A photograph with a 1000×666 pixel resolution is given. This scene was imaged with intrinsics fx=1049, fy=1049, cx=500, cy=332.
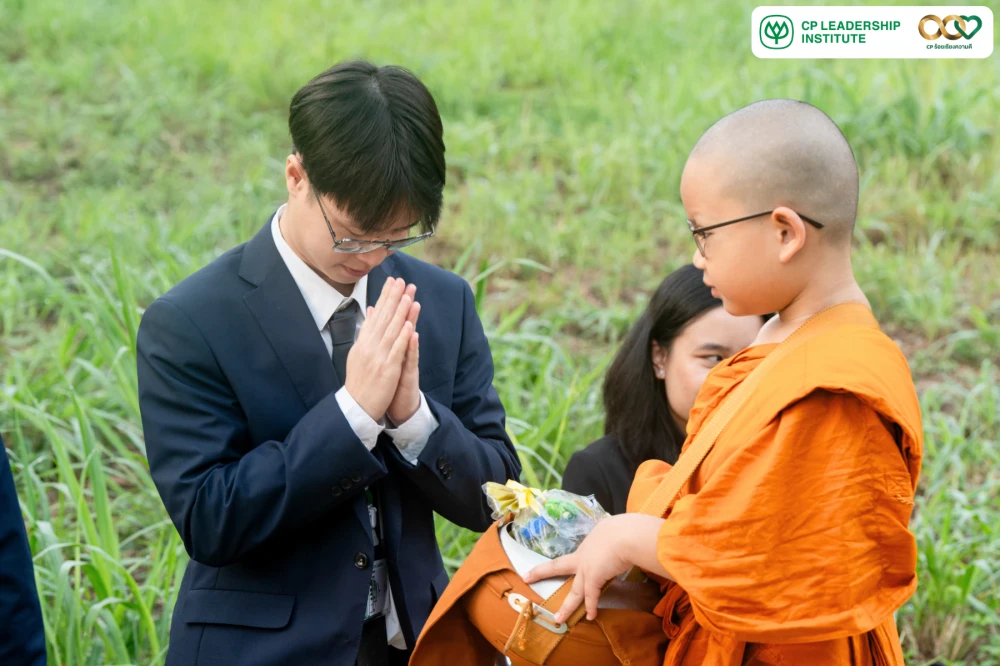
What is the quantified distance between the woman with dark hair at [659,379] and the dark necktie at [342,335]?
924 mm

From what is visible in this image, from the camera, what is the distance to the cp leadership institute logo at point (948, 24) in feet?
18.8

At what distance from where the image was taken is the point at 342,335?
2.06 meters

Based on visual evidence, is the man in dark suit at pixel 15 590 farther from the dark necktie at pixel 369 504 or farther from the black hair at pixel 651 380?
the black hair at pixel 651 380

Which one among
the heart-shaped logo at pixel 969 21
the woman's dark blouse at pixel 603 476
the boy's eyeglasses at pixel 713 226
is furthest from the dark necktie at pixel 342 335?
the heart-shaped logo at pixel 969 21

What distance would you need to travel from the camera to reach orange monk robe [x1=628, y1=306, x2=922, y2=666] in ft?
5.09

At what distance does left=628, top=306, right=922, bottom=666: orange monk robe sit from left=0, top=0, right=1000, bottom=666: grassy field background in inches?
65.4

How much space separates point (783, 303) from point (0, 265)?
4.26 m

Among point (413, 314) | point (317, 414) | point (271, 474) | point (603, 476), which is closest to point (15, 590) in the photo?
point (271, 474)

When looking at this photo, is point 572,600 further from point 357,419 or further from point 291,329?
point 291,329

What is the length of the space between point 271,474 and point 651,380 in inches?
50.0

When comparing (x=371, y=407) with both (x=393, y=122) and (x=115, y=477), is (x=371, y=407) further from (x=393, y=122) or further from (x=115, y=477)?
(x=115, y=477)

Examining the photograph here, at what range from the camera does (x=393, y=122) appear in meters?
1.91

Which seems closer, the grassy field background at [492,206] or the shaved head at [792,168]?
the shaved head at [792,168]

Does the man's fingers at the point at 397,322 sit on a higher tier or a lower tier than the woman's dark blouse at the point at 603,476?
higher
